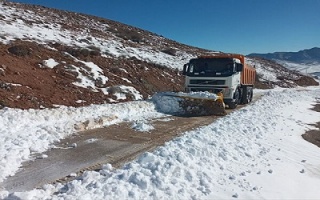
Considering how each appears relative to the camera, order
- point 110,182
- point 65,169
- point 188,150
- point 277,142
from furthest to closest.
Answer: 1. point 277,142
2. point 188,150
3. point 65,169
4. point 110,182

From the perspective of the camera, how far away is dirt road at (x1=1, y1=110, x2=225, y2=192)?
228 inches

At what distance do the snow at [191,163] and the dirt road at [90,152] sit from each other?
35cm

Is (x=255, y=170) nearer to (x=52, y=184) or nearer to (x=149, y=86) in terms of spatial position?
(x=52, y=184)

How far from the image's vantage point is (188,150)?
731cm

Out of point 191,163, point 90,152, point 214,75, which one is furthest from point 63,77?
point 191,163

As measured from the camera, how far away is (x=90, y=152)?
7.59 m

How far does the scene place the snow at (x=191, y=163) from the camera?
5262 millimetres

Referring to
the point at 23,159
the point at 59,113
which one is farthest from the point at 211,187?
the point at 59,113

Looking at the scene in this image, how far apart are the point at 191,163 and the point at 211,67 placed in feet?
31.0

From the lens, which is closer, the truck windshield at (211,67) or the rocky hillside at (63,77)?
the rocky hillside at (63,77)

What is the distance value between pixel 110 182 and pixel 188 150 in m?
2.42

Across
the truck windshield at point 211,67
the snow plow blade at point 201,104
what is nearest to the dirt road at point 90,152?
the snow plow blade at point 201,104

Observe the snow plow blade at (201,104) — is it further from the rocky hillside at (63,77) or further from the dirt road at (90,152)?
the rocky hillside at (63,77)

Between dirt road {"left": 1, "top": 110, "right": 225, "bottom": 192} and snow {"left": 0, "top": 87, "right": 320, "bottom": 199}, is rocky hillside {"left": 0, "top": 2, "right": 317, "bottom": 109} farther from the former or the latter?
dirt road {"left": 1, "top": 110, "right": 225, "bottom": 192}
